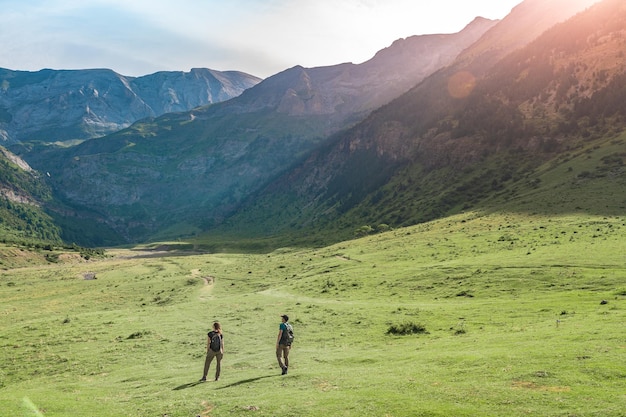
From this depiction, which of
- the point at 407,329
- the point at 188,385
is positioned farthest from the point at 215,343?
the point at 407,329

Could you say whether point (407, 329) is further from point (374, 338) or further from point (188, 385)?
point (188, 385)

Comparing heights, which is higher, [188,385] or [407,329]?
[407,329]

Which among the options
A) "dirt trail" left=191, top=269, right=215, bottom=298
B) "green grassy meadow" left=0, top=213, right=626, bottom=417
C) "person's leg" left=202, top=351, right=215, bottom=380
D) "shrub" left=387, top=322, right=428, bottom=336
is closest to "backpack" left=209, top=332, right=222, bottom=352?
"person's leg" left=202, top=351, right=215, bottom=380

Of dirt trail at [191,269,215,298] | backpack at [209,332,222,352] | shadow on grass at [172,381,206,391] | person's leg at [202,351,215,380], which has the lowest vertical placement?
dirt trail at [191,269,215,298]

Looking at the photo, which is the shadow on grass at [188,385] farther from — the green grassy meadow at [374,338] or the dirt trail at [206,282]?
the dirt trail at [206,282]

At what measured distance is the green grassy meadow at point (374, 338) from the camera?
66.2 feet

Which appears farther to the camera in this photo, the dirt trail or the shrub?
the dirt trail

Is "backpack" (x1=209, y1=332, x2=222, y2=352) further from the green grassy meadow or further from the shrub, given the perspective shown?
the shrub

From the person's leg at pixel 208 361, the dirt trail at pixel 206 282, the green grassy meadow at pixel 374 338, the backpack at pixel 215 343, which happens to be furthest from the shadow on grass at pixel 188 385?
the dirt trail at pixel 206 282

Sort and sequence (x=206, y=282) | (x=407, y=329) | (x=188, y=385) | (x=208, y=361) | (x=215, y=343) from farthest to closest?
1. (x=206, y=282)
2. (x=407, y=329)
3. (x=215, y=343)
4. (x=208, y=361)
5. (x=188, y=385)

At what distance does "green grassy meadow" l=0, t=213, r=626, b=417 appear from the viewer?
20172 millimetres

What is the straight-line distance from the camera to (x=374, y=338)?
126 feet

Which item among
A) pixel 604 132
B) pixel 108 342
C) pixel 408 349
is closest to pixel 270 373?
pixel 408 349

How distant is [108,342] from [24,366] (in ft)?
23.9
